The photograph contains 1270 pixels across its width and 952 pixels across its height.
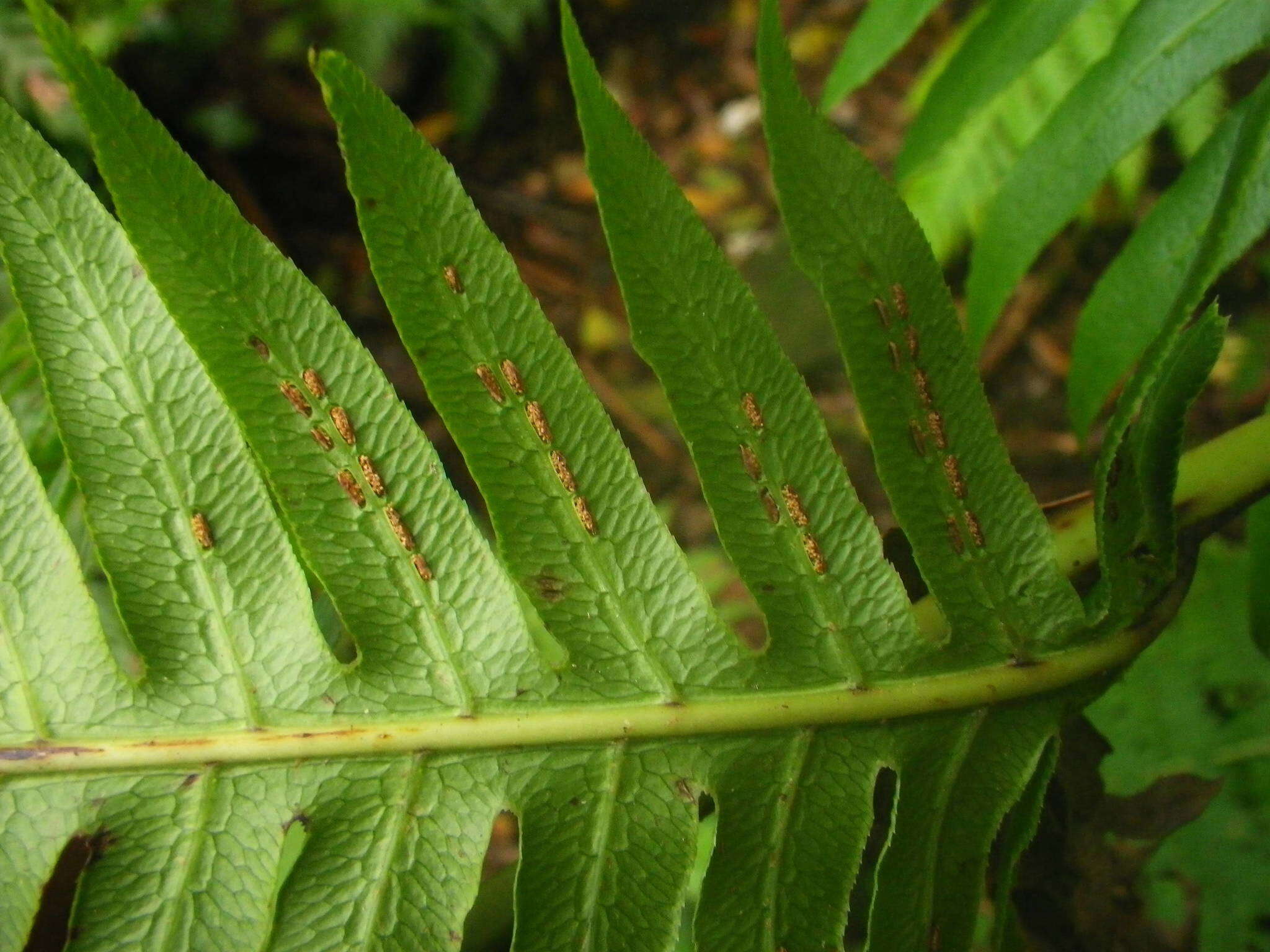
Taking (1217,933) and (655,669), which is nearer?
(655,669)

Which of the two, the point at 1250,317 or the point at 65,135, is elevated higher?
the point at 65,135

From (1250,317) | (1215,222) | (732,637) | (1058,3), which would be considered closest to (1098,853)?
(732,637)

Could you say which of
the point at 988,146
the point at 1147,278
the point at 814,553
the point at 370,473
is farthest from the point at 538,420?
the point at 988,146

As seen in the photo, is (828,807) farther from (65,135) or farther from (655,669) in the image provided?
(65,135)

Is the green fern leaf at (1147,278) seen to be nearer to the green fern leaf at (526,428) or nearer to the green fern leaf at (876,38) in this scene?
the green fern leaf at (876,38)

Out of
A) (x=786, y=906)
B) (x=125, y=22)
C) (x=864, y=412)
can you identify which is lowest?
(x=786, y=906)

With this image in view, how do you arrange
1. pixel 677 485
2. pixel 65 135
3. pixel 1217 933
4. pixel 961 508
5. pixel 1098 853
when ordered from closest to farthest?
pixel 961 508
pixel 1098 853
pixel 1217 933
pixel 65 135
pixel 677 485

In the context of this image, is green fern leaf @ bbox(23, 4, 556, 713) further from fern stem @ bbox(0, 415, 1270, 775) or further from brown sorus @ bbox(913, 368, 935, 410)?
brown sorus @ bbox(913, 368, 935, 410)
